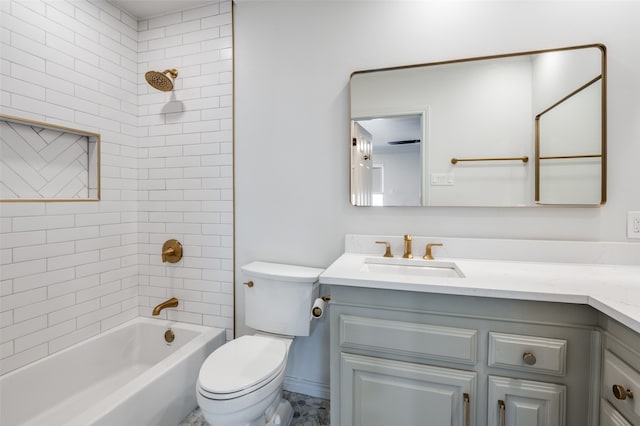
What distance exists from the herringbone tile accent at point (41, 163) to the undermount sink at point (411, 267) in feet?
6.06

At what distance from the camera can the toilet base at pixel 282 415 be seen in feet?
5.09

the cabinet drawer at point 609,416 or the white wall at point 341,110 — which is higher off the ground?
the white wall at point 341,110

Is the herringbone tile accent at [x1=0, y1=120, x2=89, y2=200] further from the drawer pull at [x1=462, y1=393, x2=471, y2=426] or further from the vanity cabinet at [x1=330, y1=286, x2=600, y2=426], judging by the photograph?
the drawer pull at [x1=462, y1=393, x2=471, y2=426]

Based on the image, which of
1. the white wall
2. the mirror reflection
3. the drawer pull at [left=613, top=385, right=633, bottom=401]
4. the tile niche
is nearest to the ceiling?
the white wall

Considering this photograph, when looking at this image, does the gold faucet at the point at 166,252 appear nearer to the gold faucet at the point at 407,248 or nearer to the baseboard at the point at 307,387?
the baseboard at the point at 307,387

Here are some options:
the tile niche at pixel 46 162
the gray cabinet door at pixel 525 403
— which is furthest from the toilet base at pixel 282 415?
the tile niche at pixel 46 162

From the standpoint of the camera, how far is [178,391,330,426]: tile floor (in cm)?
163

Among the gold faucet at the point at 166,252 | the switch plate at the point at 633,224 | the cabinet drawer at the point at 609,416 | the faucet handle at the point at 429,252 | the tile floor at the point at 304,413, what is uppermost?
the switch plate at the point at 633,224

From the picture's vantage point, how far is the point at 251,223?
6.40ft

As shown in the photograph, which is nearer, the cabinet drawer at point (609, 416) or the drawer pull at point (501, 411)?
the cabinet drawer at point (609, 416)

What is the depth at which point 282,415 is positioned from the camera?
1.60 m

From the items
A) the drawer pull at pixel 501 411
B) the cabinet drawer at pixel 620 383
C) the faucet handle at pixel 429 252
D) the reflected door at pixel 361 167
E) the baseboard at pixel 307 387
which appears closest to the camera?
the cabinet drawer at pixel 620 383

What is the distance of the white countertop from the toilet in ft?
1.31

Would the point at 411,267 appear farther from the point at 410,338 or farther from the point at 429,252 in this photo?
the point at 410,338
